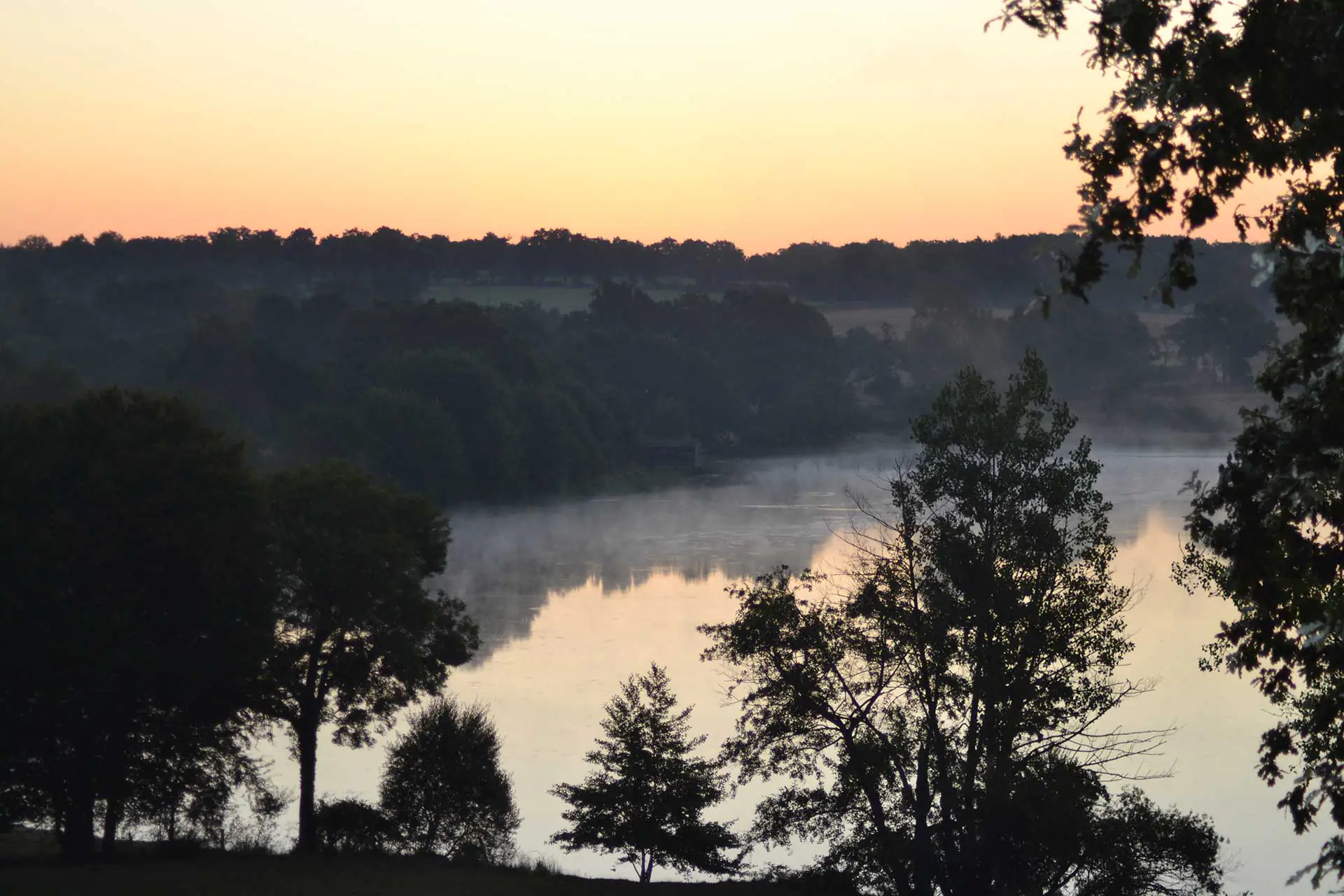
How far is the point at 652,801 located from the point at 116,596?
10048 mm

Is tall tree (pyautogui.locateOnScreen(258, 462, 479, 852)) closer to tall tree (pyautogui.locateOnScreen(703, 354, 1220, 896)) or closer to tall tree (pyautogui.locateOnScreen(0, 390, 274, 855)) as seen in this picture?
tall tree (pyautogui.locateOnScreen(0, 390, 274, 855))

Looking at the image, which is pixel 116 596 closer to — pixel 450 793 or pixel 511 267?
pixel 450 793

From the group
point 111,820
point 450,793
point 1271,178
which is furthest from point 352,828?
point 1271,178

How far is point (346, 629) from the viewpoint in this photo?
27812 mm

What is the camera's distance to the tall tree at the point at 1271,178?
716cm

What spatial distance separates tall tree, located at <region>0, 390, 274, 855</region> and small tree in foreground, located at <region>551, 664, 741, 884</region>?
21.5 feet

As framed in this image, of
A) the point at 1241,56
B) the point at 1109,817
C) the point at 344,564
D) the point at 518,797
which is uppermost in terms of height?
the point at 1241,56

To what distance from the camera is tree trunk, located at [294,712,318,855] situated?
26281 mm

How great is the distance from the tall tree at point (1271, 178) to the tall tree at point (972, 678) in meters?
10.7

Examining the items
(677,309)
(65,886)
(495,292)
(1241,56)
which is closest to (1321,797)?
(1241,56)

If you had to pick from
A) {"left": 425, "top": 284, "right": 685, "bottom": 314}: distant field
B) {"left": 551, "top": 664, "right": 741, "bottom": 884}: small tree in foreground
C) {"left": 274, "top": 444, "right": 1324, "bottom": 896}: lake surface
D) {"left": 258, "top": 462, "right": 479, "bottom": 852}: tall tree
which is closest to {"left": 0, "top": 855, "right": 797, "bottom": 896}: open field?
{"left": 551, "top": 664, "right": 741, "bottom": 884}: small tree in foreground

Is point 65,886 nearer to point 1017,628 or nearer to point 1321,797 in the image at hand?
point 1017,628

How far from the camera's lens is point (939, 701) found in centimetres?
2130

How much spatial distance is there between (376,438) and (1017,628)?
191 feet
